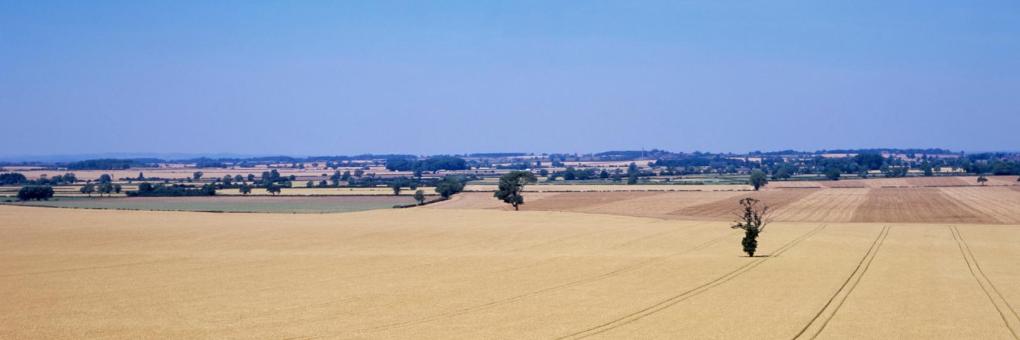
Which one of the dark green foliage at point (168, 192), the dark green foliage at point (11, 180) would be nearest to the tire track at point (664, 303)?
the dark green foliage at point (168, 192)

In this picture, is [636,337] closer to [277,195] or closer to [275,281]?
[275,281]

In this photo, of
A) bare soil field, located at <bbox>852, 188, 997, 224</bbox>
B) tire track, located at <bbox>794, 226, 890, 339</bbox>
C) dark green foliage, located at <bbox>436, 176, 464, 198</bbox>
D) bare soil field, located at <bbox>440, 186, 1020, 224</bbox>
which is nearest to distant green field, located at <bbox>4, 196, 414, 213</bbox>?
dark green foliage, located at <bbox>436, 176, 464, 198</bbox>

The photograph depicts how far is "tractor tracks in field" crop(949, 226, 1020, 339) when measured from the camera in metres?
25.5

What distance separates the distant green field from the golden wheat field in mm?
24322

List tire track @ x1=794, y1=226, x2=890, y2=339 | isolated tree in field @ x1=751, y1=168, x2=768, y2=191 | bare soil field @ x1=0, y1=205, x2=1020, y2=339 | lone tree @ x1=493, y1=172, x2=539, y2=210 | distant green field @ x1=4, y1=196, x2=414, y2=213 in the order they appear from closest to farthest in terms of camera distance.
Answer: tire track @ x1=794, y1=226, x2=890, y2=339 → bare soil field @ x1=0, y1=205, x2=1020, y2=339 → distant green field @ x1=4, y1=196, x2=414, y2=213 → lone tree @ x1=493, y1=172, x2=539, y2=210 → isolated tree in field @ x1=751, y1=168, x2=768, y2=191

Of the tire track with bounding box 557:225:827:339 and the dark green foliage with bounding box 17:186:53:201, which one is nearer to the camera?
the tire track with bounding box 557:225:827:339

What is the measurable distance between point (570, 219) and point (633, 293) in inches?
1835

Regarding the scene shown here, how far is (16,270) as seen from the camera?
1516 inches

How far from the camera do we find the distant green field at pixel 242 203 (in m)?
97.9

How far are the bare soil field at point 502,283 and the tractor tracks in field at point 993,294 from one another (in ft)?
0.30

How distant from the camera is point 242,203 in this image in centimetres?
11000

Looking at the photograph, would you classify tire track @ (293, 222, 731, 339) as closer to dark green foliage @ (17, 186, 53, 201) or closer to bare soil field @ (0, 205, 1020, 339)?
bare soil field @ (0, 205, 1020, 339)

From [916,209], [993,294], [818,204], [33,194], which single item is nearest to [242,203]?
[33,194]

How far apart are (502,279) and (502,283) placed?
4.31 feet
